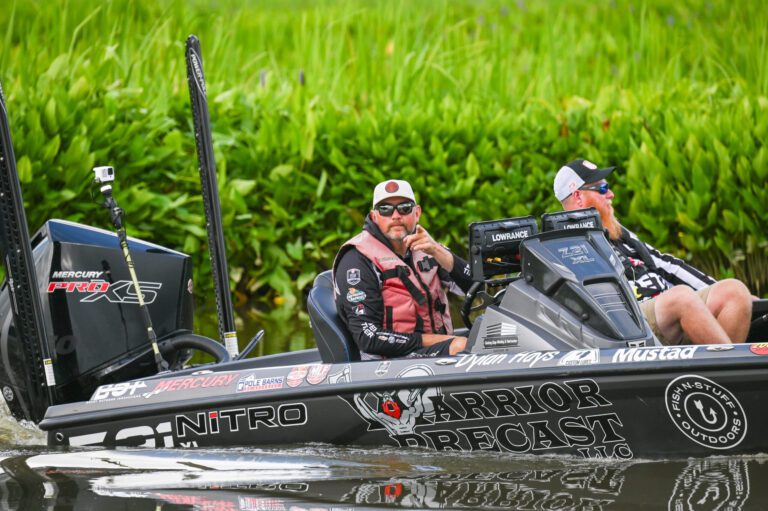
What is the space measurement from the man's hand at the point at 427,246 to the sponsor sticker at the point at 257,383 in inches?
36.3

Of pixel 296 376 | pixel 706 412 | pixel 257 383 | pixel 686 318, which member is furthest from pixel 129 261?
pixel 706 412

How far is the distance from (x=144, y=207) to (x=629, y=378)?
587cm

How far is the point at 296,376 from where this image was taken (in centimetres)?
566

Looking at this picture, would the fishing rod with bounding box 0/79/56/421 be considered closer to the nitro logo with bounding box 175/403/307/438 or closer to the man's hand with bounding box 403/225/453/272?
the nitro logo with bounding box 175/403/307/438

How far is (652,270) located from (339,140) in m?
4.82

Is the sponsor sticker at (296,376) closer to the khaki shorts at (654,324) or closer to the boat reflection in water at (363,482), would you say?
the boat reflection in water at (363,482)

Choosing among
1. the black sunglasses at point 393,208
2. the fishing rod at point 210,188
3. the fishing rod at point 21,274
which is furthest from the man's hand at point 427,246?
the fishing rod at point 21,274

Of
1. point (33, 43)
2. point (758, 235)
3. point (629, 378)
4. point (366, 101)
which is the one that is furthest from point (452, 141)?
point (629, 378)

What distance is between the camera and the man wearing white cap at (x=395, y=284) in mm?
5809

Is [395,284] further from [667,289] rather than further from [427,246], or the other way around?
[667,289]

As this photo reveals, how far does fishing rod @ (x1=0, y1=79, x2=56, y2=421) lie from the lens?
5.96m

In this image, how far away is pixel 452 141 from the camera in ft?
34.6

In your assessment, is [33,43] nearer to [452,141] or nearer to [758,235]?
[452,141]

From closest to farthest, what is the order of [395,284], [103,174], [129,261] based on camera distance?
[395,284]
[129,261]
[103,174]
